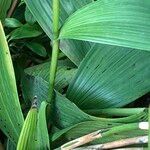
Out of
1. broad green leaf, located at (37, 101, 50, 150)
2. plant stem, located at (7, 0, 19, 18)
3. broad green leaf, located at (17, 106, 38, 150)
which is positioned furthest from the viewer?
plant stem, located at (7, 0, 19, 18)

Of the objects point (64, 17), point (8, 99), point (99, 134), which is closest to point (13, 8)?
point (64, 17)

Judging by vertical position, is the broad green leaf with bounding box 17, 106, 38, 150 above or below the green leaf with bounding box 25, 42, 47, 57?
below

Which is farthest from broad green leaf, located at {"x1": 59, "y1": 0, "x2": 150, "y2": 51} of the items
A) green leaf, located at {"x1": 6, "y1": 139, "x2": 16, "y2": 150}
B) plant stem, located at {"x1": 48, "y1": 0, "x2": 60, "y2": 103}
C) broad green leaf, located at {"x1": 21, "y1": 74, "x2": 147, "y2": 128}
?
green leaf, located at {"x1": 6, "y1": 139, "x2": 16, "y2": 150}

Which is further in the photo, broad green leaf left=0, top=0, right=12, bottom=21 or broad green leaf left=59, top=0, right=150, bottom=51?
broad green leaf left=0, top=0, right=12, bottom=21

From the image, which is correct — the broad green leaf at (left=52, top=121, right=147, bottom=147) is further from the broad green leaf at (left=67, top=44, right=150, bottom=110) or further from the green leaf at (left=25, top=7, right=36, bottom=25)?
the green leaf at (left=25, top=7, right=36, bottom=25)

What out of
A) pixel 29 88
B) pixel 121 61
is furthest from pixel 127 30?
pixel 29 88
